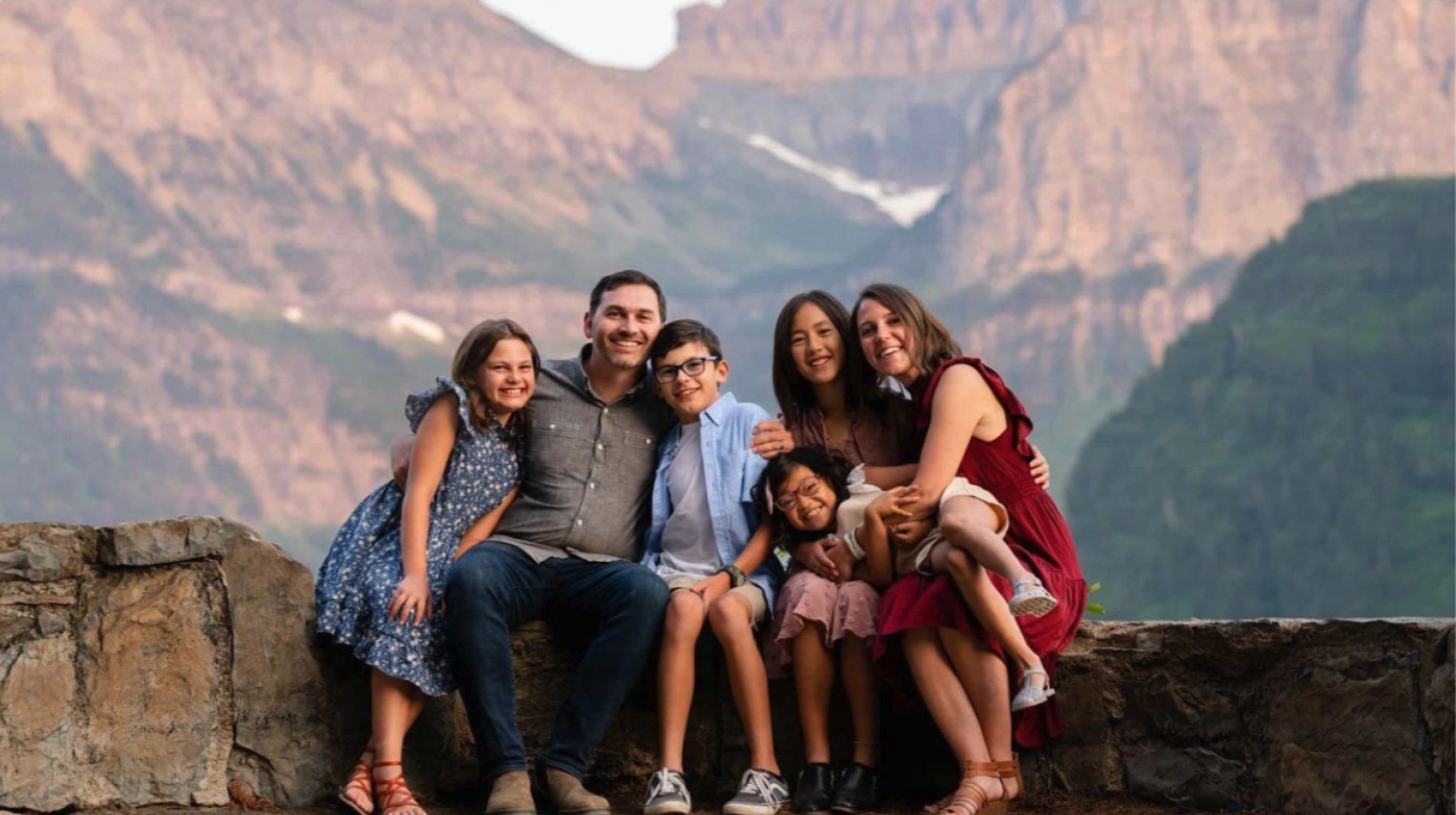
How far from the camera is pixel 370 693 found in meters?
6.03

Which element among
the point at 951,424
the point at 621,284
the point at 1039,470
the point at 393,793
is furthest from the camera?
the point at 621,284

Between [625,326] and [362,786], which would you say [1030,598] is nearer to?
[625,326]

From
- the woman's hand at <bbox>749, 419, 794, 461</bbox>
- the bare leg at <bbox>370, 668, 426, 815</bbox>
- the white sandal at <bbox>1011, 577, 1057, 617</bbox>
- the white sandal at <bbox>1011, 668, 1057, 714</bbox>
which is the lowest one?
the bare leg at <bbox>370, 668, 426, 815</bbox>

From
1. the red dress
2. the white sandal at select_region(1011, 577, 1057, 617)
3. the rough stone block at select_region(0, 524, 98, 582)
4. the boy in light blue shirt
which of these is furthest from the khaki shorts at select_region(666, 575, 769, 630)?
the rough stone block at select_region(0, 524, 98, 582)

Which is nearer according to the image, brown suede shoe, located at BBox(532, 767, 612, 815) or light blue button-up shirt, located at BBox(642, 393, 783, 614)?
brown suede shoe, located at BBox(532, 767, 612, 815)

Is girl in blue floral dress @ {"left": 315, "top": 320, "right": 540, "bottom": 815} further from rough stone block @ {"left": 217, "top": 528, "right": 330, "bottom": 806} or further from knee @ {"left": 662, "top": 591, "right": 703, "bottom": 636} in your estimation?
knee @ {"left": 662, "top": 591, "right": 703, "bottom": 636}

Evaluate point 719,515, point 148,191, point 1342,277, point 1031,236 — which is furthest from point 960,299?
point 719,515

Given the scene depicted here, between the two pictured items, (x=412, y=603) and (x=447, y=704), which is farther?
(x=447, y=704)

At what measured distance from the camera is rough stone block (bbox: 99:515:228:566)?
578 centimetres

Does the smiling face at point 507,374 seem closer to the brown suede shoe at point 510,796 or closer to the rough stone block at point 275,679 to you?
the rough stone block at point 275,679

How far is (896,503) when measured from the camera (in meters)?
5.95

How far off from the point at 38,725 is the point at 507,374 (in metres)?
1.73

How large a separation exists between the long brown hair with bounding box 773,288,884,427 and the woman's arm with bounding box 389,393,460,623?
109 centimetres

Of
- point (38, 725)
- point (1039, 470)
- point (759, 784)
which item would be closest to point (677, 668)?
point (759, 784)
